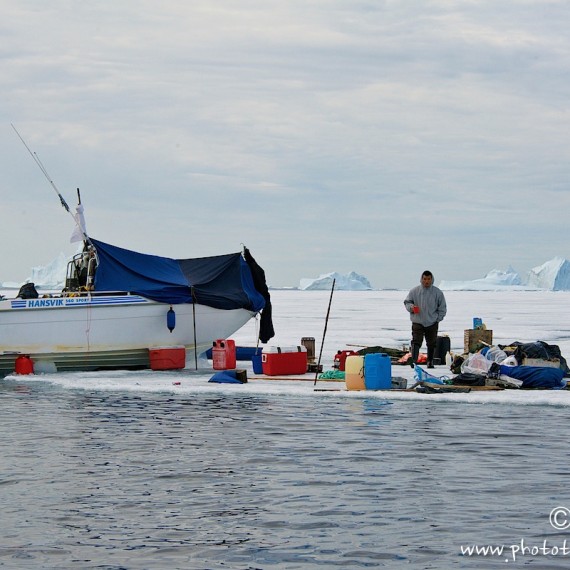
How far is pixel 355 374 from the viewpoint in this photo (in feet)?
52.2

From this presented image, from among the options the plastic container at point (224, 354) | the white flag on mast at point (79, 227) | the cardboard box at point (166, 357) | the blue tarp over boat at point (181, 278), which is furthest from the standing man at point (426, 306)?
the white flag on mast at point (79, 227)

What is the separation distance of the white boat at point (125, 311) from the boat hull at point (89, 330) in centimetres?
2

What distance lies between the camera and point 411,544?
23.4 feet

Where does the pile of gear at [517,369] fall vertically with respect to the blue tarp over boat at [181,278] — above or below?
below

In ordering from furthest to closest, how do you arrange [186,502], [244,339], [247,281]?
[244,339] → [247,281] → [186,502]

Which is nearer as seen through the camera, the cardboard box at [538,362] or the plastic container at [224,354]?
the cardboard box at [538,362]

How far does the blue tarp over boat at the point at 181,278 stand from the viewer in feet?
69.1

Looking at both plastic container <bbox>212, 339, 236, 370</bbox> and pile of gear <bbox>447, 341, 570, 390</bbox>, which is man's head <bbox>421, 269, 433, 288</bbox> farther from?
plastic container <bbox>212, 339, 236, 370</bbox>

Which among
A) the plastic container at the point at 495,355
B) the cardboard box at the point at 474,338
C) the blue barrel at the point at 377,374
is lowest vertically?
the blue barrel at the point at 377,374

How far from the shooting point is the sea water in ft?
22.9

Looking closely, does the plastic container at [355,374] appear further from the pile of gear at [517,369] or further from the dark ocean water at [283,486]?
the pile of gear at [517,369]

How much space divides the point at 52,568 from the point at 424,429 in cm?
658

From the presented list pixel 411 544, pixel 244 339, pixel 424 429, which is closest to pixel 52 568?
pixel 411 544

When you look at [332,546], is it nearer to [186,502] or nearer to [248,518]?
[248,518]
